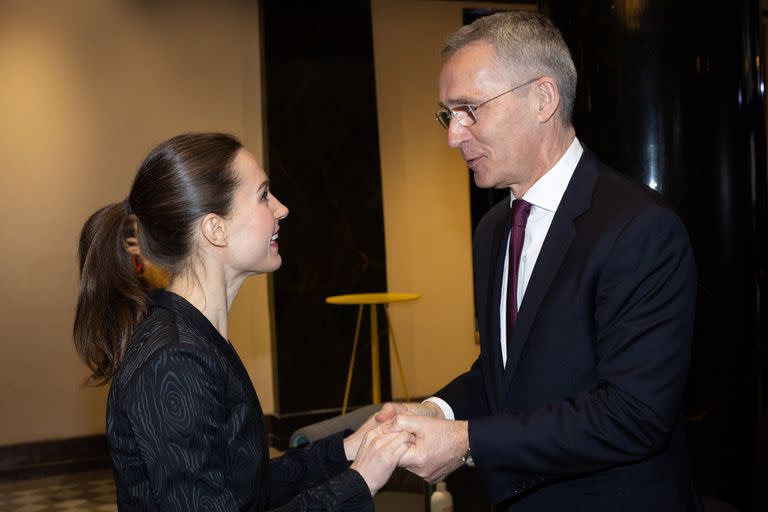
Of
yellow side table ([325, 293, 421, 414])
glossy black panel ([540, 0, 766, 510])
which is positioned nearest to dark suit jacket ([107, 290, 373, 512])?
glossy black panel ([540, 0, 766, 510])

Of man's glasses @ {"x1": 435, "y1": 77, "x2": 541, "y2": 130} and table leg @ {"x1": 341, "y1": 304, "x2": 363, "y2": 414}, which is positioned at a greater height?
man's glasses @ {"x1": 435, "y1": 77, "x2": 541, "y2": 130}

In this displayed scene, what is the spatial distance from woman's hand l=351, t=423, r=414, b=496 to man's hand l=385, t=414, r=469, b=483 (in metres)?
0.02

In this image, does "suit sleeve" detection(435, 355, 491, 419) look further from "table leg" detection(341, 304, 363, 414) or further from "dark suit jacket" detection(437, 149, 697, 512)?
"table leg" detection(341, 304, 363, 414)

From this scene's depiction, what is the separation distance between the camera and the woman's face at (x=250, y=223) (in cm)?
209

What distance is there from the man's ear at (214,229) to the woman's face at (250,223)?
0.04ft

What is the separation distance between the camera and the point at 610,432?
1933 millimetres

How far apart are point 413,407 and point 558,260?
26.3 inches

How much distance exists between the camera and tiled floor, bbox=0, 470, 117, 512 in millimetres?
5867

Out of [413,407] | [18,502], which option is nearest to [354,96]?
[18,502]

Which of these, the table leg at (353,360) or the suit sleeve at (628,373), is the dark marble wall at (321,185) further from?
the suit sleeve at (628,373)

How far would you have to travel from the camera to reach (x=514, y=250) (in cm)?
221

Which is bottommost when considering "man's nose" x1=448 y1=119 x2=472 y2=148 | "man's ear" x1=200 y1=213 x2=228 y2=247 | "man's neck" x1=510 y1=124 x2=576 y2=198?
"man's ear" x1=200 y1=213 x2=228 y2=247

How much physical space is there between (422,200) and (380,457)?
6.13 meters

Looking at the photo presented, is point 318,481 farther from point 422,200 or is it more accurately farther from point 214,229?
point 422,200
